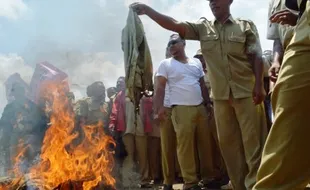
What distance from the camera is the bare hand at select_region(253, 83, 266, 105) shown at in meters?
5.35

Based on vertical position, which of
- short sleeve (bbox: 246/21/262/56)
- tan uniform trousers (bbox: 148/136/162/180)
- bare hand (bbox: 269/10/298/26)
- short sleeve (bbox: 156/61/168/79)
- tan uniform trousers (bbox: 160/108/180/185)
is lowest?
tan uniform trousers (bbox: 148/136/162/180)

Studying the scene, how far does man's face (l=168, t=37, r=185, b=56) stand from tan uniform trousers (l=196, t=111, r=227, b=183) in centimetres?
108

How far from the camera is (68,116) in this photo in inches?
297

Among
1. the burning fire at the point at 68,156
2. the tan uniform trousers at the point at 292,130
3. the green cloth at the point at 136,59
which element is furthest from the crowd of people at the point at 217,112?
the burning fire at the point at 68,156

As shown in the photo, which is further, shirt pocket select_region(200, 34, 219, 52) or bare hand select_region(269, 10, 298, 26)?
shirt pocket select_region(200, 34, 219, 52)

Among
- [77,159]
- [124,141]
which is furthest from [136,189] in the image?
[124,141]

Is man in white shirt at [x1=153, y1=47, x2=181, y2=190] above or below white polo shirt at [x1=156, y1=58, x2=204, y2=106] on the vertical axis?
below

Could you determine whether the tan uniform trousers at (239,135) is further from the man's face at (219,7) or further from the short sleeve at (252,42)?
the man's face at (219,7)

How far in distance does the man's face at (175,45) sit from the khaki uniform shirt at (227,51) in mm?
1341

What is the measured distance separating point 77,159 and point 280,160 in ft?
12.4

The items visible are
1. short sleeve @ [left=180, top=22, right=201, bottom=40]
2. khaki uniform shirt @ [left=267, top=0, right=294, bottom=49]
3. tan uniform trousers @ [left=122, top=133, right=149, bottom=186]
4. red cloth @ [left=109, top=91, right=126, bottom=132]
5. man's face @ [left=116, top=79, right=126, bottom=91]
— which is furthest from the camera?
man's face @ [left=116, top=79, right=126, bottom=91]

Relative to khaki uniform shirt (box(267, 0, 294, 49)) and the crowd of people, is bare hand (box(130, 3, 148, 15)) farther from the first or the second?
khaki uniform shirt (box(267, 0, 294, 49))

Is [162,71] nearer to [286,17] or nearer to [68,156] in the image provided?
[68,156]

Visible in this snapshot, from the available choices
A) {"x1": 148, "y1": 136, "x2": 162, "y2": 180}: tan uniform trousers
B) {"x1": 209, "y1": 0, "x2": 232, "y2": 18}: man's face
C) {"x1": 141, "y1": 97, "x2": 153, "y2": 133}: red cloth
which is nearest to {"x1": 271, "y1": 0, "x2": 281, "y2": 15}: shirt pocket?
{"x1": 209, "y1": 0, "x2": 232, "y2": 18}: man's face
